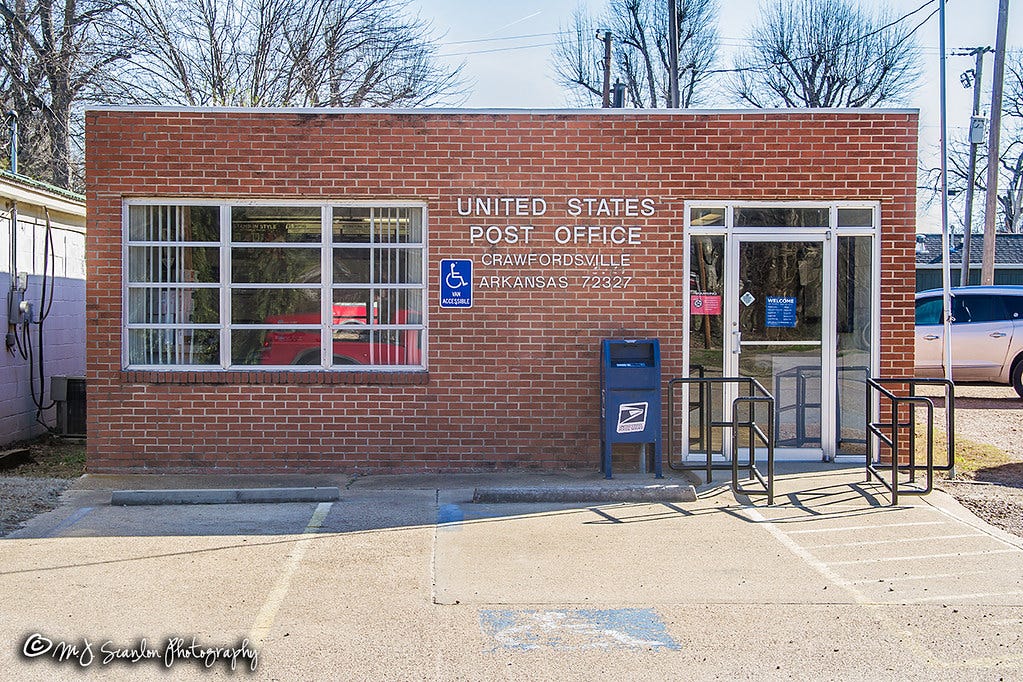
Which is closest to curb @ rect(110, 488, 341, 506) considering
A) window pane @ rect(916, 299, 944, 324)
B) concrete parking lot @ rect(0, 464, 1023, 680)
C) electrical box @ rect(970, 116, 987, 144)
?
concrete parking lot @ rect(0, 464, 1023, 680)

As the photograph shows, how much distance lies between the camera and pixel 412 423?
35.2ft

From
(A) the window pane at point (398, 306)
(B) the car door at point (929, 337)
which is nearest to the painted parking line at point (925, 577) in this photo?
(A) the window pane at point (398, 306)

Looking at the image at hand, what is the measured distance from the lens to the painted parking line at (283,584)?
19.9 ft

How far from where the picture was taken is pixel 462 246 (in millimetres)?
10695

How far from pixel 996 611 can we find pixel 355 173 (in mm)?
6772

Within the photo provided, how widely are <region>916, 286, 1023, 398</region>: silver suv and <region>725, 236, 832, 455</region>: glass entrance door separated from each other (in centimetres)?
804

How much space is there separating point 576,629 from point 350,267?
219 inches

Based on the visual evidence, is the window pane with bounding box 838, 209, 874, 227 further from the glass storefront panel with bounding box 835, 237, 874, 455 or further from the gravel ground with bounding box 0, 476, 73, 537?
the gravel ground with bounding box 0, 476, 73, 537

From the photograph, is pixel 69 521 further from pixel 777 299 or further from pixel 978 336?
pixel 978 336

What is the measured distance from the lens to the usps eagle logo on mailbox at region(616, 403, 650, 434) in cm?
1019

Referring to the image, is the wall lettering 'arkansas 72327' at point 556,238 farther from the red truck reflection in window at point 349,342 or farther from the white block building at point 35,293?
the white block building at point 35,293

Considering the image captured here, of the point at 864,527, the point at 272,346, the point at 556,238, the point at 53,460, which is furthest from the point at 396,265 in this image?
the point at 864,527

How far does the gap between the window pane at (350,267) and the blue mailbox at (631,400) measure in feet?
8.01

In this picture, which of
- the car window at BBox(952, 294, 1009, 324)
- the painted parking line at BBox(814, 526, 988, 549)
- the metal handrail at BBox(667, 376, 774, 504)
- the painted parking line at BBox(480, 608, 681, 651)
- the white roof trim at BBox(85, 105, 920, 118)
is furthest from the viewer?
the car window at BBox(952, 294, 1009, 324)
